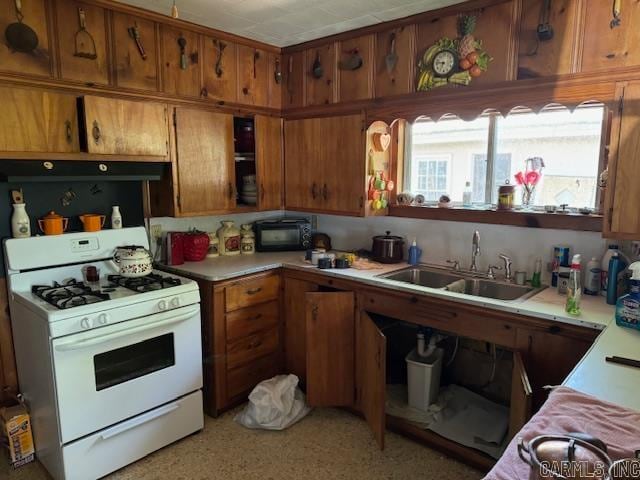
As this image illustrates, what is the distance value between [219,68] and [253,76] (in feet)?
0.95

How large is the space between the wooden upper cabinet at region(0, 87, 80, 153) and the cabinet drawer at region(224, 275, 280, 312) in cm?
117

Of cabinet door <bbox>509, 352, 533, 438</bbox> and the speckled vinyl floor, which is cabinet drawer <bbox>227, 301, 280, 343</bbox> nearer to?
the speckled vinyl floor

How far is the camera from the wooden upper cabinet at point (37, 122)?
2.16 metres

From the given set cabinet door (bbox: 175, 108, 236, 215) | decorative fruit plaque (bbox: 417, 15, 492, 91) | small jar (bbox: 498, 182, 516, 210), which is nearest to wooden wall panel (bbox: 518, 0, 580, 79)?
decorative fruit plaque (bbox: 417, 15, 492, 91)

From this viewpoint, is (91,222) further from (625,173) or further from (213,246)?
(625,173)

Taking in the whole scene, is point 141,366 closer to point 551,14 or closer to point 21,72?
point 21,72

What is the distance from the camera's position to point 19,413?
7.64ft

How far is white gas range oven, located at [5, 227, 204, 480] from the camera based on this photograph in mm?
2072

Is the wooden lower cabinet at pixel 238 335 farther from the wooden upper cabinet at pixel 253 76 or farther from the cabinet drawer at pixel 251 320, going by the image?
the wooden upper cabinet at pixel 253 76

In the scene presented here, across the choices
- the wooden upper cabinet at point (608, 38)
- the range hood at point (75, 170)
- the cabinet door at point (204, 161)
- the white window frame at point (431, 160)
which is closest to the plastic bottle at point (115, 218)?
the range hood at point (75, 170)

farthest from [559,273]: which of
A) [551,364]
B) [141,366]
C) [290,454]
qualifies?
[141,366]

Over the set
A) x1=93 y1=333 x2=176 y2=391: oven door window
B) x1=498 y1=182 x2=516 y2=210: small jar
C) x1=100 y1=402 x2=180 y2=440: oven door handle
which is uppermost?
x1=498 y1=182 x2=516 y2=210: small jar

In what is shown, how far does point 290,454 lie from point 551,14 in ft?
8.59

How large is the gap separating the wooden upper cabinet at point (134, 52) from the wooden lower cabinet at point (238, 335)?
1.25 meters
